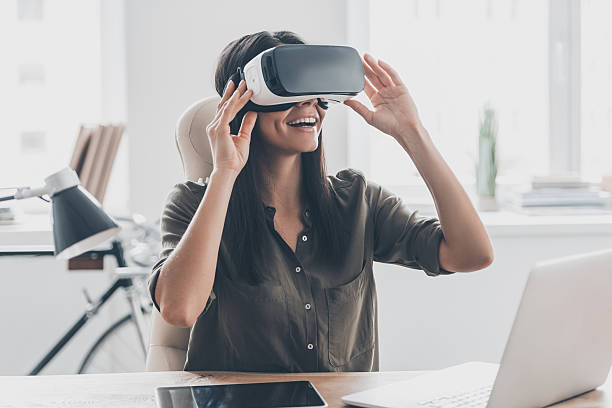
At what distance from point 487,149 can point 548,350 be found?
1776 millimetres

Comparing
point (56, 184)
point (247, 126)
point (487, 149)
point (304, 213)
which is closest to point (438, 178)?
point (304, 213)

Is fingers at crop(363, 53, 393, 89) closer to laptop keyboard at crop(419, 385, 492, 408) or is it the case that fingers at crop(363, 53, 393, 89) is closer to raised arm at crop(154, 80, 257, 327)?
raised arm at crop(154, 80, 257, 327)

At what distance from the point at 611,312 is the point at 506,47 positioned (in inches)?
78.8

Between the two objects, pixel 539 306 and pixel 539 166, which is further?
pixel 539 166

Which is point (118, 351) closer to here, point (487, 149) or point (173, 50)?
point (173, 50)

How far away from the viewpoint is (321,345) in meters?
1.44

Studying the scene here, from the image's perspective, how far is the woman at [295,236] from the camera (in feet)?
4.65

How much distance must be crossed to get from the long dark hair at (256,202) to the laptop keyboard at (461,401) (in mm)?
475

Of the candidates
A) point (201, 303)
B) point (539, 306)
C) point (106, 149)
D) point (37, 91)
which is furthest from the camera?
point (37, 91)

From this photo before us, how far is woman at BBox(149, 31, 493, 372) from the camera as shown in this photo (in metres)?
1.42

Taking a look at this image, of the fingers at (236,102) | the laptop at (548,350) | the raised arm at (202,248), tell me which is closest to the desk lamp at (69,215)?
the raised arm at (202,248)

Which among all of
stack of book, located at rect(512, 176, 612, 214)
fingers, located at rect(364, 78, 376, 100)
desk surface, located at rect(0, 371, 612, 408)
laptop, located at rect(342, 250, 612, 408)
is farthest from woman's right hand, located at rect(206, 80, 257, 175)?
stack of book, located at rect(512, 176, 612, 214)

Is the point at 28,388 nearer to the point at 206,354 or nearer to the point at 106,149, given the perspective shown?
the point at 206,354

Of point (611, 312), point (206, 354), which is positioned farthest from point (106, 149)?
point (611, 312)
